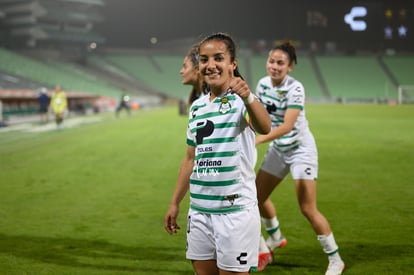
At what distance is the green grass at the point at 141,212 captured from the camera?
6.22m

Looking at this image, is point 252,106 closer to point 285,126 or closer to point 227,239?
point 227,239

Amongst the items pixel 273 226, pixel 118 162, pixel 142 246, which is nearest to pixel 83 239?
pixel 142 246

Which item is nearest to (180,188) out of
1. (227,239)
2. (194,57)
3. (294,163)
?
(227,239)

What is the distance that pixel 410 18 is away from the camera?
61406 millimetres

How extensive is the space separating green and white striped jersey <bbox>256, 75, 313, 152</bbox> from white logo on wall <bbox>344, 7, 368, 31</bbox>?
57.0m

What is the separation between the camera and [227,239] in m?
3.51

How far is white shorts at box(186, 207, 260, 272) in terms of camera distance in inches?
138

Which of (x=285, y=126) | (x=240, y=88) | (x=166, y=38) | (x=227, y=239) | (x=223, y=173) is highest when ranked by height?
(x=166, y=38)

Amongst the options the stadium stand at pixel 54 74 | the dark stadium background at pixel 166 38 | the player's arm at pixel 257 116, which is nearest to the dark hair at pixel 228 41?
the player's arm at pixel 257 116

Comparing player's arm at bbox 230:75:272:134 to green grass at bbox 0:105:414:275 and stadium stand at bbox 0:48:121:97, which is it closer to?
green grass at bbox 0:105:414:275

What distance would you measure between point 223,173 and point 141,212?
543 cm

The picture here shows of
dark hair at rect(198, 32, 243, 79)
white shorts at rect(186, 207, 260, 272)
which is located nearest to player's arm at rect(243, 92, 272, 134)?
dark hair at rect(198, 32, 243, 79)

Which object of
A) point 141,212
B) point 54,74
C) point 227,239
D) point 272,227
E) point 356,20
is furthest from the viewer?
point 356,20

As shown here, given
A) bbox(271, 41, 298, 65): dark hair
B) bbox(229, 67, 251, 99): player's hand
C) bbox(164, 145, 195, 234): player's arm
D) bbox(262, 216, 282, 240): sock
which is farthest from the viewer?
bbox(262, 216, 282, 240): sock
